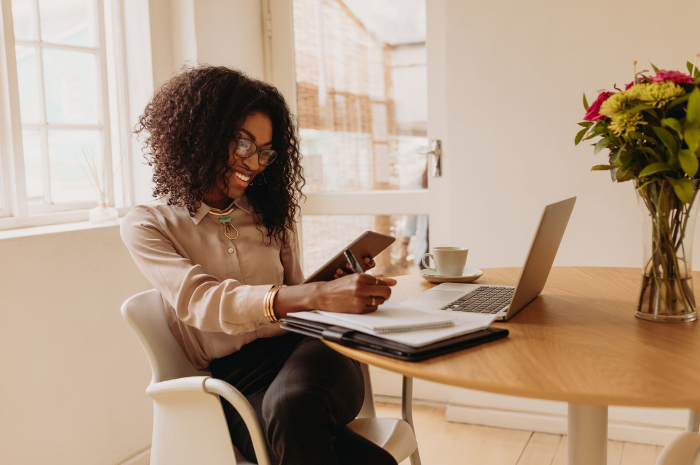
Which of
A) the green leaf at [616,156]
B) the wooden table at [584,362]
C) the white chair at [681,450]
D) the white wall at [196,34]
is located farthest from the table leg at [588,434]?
the white wall at [196,34]

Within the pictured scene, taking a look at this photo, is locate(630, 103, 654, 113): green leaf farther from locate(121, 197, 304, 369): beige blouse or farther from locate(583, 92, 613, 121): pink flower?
locate(121, 197, 304, 369): beige blouse

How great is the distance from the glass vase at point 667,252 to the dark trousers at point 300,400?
57 centimetres

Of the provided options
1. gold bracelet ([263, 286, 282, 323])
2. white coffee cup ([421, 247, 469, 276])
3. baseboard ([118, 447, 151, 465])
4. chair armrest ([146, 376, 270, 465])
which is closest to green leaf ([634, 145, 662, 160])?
white coffee cup ([421, 247, 469, 276])

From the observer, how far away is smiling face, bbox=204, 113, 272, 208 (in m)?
1.46

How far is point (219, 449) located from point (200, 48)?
1.80 m

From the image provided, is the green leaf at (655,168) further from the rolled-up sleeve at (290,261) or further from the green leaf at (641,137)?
the rolled-up sleeve at (290,261)

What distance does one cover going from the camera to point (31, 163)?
2119 millimetres

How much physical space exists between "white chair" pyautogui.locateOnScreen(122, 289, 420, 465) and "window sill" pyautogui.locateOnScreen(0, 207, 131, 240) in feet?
2.52

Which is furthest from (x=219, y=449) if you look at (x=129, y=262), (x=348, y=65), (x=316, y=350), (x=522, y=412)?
(x=348, y=65)

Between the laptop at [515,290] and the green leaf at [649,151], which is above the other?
the green leaf at [649,151]

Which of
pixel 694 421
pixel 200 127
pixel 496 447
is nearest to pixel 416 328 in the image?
pixel 200 127

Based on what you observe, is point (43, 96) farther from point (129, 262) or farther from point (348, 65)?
point (348, 65)

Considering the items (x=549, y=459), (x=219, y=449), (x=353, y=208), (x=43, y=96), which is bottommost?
(x=549, y=459)

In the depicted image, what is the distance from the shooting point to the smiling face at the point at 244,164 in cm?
146
